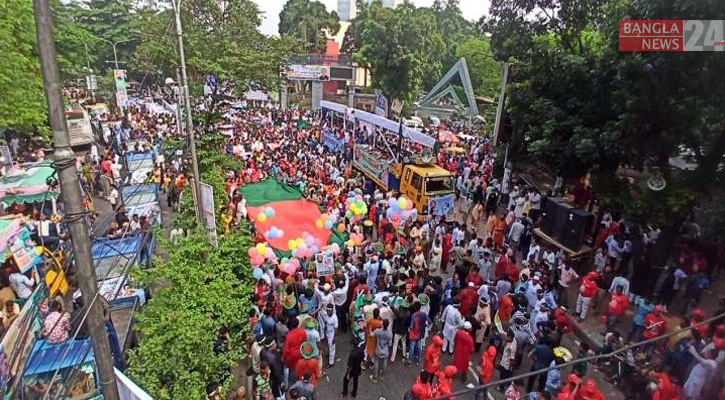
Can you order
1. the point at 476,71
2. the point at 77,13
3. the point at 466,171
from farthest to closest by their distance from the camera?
the point at 476,71
the point at 77,13
the point at 466,171

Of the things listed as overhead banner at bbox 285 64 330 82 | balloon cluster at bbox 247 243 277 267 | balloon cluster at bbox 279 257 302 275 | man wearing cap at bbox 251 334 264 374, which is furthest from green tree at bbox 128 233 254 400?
overhead banner at bbox 285 64 330 82

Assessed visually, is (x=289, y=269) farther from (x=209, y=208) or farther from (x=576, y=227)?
(x=576, y=227)

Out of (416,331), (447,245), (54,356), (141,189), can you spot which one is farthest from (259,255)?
(141,189)

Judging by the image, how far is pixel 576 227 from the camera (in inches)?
479

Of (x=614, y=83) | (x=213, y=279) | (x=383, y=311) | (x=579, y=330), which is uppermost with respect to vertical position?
(x=614, y=83)

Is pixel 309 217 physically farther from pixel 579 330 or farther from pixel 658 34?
pixel 658 34

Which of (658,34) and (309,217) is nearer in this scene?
(658,34)

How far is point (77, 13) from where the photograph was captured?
40156 mm

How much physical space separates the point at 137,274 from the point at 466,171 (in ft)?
44.0

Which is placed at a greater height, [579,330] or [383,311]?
[383,311]

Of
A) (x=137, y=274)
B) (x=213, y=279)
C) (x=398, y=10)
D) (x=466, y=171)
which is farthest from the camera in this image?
(x=398, y=10)

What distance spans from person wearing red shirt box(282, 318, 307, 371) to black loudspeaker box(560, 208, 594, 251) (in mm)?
8201

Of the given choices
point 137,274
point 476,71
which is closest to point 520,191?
point 137,274

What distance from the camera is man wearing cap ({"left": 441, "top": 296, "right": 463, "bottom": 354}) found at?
8219mm
